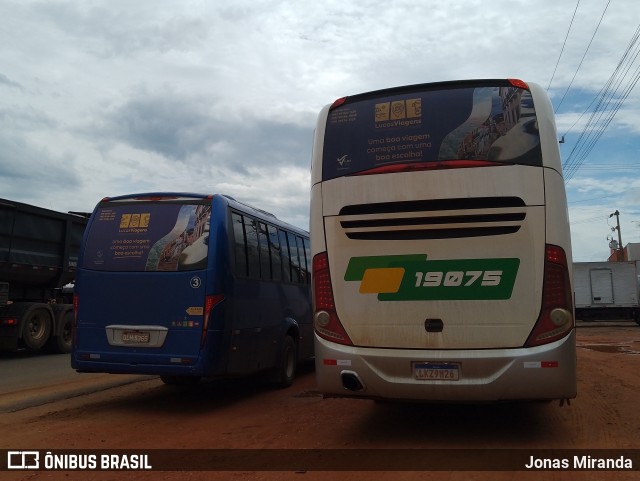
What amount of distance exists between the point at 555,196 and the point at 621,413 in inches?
133

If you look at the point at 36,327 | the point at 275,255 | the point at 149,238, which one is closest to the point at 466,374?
the point at 149,238

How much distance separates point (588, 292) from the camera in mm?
28203

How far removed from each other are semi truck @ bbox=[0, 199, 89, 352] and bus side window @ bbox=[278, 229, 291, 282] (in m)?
6.94

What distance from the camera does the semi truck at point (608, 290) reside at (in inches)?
1097

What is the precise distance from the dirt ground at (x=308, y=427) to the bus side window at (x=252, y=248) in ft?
6.10

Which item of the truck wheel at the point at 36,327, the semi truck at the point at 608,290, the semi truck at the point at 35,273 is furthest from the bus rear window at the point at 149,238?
the semi truck at the point at 608,290

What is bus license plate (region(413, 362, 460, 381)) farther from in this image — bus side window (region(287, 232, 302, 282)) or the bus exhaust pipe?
bus side window (region(287, 232, 302, 282))

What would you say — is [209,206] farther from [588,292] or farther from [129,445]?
[588,292]

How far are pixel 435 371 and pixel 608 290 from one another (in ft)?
87.2

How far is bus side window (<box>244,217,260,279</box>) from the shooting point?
804cm

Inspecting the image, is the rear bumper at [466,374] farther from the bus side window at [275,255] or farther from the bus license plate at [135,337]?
the bus side window at [275,255]

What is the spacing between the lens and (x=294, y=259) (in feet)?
33.7

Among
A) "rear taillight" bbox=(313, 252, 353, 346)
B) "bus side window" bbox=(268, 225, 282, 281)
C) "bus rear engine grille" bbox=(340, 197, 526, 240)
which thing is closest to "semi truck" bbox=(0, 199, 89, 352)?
"bus side window" bbox=(268, 225, 282, 281)
